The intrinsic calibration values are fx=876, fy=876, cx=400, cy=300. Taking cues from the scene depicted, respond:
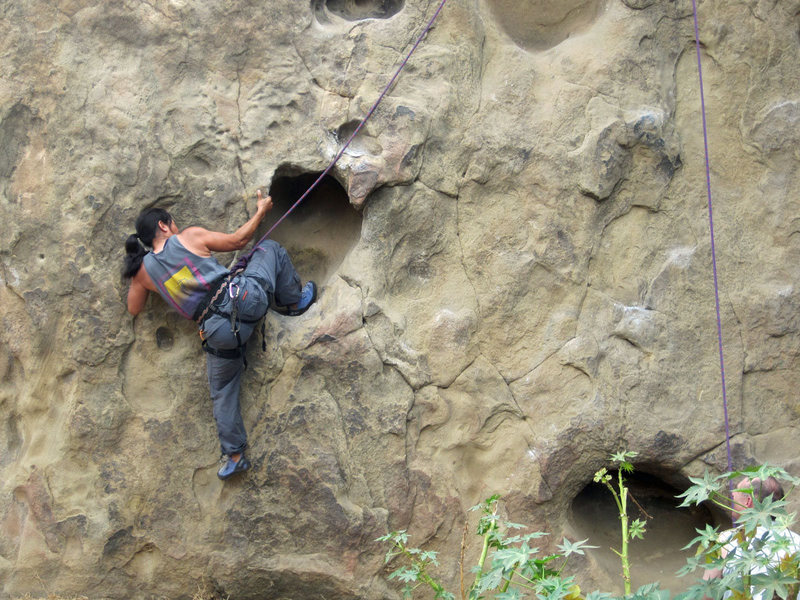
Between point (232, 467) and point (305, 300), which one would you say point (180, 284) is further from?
point (232, 467)

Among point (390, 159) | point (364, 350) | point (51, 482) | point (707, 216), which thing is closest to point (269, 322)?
Answer: point (364, 350)

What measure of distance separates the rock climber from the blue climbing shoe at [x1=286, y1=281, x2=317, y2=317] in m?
0.11

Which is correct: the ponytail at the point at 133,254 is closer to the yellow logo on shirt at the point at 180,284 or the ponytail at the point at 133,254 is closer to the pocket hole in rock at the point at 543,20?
the yellow logo on shirt at the point at 180,284

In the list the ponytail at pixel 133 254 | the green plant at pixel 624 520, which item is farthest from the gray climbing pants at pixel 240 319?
the green plant at pixel 624 520

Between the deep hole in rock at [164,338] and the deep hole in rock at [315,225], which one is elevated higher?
the deep hole in rock at [315,225]

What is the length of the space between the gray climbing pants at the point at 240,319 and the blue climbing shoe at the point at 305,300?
0.10ft

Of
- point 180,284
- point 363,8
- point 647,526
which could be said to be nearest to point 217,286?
point 180,284

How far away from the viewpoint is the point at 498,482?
151 inches

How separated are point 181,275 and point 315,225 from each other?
79 cm

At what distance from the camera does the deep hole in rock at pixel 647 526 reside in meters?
3.88

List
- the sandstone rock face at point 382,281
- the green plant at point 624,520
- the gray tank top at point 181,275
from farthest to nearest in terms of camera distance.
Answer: the sandstone rock face at point 382,281, the gray tank top at point 181,275, the green plant at point 624,520

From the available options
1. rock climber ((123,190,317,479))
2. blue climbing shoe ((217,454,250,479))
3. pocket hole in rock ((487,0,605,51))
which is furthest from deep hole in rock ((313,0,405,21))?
Result: blue climbing shoe ((217,454,250,479))

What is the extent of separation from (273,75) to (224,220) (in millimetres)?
673

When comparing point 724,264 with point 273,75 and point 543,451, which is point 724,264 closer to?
point 543,451
